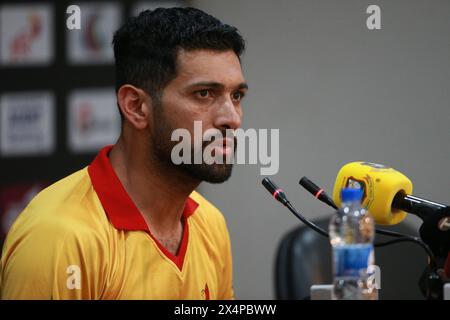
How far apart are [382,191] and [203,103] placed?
49 cm

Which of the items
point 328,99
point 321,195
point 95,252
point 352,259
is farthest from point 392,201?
point 328,99

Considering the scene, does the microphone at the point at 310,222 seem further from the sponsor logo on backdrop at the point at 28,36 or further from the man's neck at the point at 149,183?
the sponsor logo on backdrop at the point at 28,36

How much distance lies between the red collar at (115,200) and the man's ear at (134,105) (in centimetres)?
12

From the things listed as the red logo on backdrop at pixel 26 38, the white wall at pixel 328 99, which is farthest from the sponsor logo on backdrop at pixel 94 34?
the white wall at pixel 328 99

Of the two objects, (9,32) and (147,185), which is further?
(9,32)

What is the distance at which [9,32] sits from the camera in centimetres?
306

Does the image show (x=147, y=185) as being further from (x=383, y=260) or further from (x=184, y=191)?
(x=383, y=260)

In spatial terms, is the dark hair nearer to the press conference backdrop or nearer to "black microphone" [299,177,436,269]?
"black microphone" [299,177,436,269]

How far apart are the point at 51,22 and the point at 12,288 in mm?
1745

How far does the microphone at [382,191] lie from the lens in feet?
5.05

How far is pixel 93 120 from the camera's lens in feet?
10.0

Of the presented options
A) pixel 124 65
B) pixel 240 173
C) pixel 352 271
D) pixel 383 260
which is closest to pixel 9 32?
pixel 240 173

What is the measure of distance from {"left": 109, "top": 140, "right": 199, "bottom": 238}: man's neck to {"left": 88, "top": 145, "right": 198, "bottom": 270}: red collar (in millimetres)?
37

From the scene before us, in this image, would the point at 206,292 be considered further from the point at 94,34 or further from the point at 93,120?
the point at 94,34
